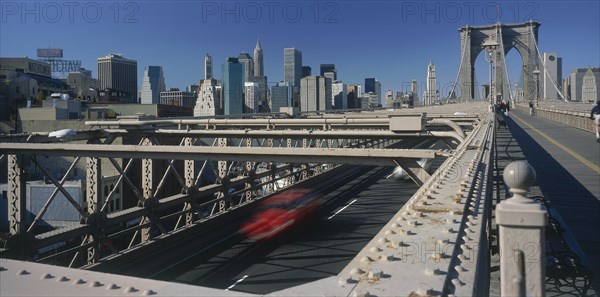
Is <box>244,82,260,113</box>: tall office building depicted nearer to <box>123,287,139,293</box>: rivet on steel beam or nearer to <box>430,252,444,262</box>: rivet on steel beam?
<box>430,252,444,262</box>: rivet on steel beam

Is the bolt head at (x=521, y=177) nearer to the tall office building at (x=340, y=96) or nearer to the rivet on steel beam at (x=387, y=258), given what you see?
the rivet on steel beam at (x=387, y=258)

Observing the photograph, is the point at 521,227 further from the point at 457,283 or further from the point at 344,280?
the point at 344,280

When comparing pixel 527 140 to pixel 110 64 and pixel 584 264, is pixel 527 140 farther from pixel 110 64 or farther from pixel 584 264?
pixel 110 64

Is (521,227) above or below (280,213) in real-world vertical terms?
above

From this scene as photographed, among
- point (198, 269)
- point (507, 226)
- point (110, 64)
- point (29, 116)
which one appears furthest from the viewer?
point (110, 64)

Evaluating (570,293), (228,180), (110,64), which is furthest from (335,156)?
(110,64)

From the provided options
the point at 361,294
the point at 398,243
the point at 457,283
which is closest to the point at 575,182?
the point at 398,243

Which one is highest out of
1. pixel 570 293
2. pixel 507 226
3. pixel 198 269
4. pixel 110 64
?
pixel 110 64
